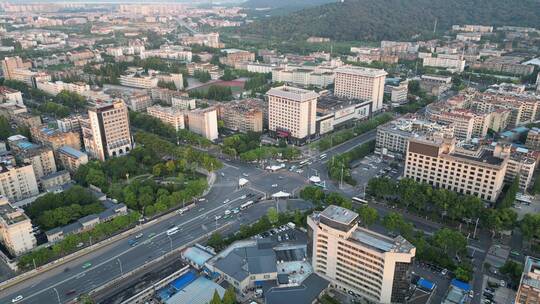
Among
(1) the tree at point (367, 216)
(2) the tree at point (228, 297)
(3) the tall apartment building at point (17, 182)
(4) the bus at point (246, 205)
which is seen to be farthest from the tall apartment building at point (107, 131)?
(1) the tree at point (367, 216)

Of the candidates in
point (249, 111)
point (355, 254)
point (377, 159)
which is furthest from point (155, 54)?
point (355, 254)

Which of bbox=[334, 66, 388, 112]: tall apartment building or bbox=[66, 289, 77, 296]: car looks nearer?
bbox=[66, 289, 77, 296]: car

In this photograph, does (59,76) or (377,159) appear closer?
(377,159)

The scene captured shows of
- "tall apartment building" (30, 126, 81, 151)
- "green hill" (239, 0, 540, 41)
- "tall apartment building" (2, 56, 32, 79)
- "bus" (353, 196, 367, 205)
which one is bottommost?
"bus" (353, 196, 367, 205)

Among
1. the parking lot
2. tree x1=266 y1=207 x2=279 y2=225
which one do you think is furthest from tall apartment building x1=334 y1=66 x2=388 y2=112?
tree x1=266 y1=207 x2=279 y2=225

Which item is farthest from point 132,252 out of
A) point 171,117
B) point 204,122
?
point 171,117

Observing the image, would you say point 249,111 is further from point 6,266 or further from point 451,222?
point 6,266

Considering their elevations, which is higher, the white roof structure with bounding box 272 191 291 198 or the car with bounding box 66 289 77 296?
the white roof structure with bounding box 272 191 291 198

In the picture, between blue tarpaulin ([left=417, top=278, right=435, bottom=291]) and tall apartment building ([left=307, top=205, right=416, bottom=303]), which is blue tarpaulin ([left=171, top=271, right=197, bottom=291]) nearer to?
tall apartment building ([left=307, top=205, right=416, bottom=303])
